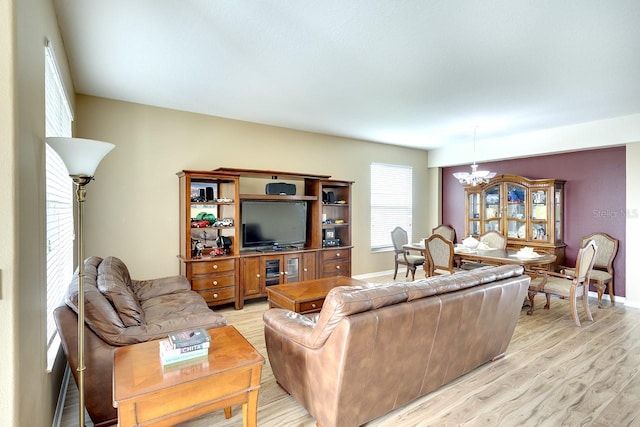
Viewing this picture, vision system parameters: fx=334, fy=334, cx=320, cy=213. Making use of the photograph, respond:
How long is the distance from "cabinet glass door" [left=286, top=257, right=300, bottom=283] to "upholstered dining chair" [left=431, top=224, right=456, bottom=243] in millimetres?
3350

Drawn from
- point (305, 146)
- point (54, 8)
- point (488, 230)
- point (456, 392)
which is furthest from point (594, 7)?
point (488, 230)

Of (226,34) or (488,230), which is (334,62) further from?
(488,230)

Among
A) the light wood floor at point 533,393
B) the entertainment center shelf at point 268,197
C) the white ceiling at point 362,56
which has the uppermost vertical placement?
the white ceiling at point 362,56

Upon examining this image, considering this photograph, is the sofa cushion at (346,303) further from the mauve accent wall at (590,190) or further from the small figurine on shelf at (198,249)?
the mauve accent wall at (590,190)

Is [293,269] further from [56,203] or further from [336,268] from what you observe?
[56,203]

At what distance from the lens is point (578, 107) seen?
4215 millimetres

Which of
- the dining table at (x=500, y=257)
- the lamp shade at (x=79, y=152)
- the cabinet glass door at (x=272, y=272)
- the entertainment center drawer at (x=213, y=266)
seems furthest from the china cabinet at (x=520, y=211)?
the lamp shade at (x=79, y=152)

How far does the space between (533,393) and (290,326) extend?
188 cm

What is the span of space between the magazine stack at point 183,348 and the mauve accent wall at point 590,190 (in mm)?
5759

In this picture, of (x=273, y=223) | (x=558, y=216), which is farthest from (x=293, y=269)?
(x=558, y=216)

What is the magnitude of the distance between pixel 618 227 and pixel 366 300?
5172 millimetres

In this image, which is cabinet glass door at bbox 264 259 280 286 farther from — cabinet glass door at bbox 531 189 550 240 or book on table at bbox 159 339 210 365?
A: cabinet glass door at bbox 531 189 550 240

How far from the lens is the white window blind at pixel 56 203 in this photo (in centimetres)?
210

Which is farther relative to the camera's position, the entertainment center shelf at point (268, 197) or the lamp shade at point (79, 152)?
the entertainment center shelf at point (268, 197)
